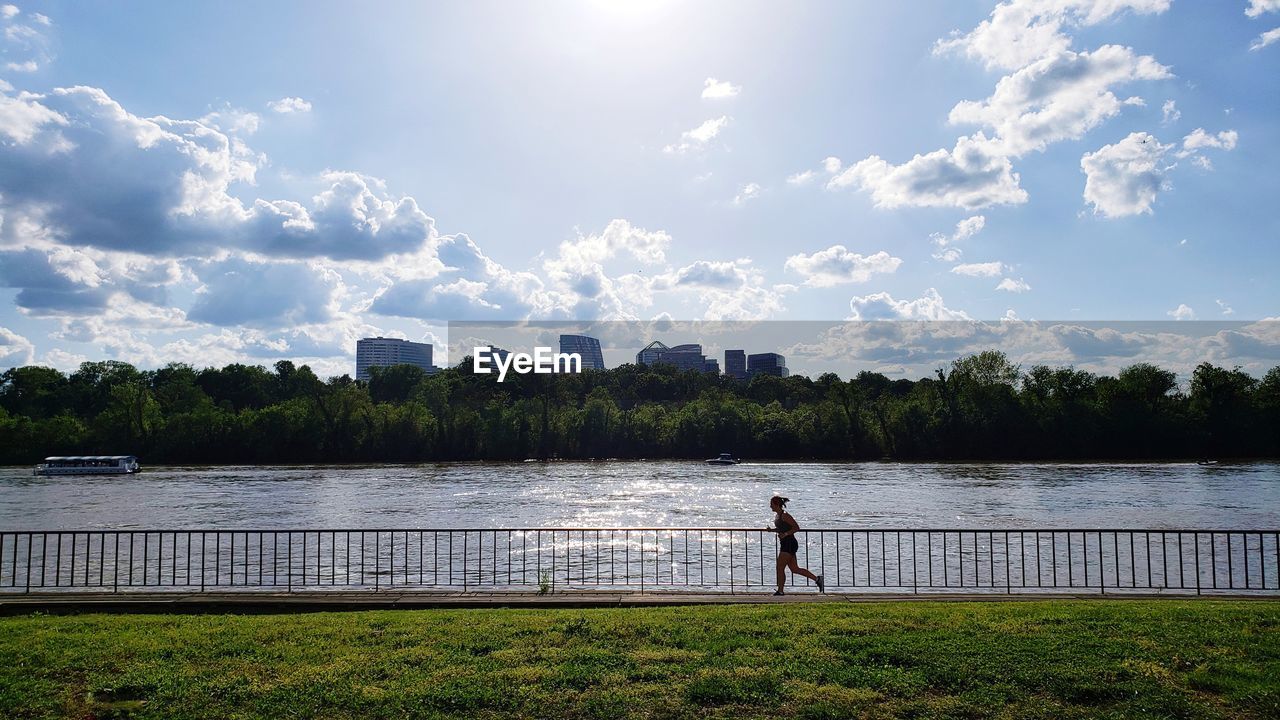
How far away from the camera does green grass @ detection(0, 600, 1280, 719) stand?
815 cm

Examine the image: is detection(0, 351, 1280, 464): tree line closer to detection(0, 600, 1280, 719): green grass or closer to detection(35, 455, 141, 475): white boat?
detection(35, 455, 141, 475): white boat

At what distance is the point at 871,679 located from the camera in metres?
8.69

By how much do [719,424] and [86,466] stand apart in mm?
79851

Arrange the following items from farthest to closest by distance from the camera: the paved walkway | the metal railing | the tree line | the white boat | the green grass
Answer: the tree line
the white boat
the metal railing
the paved walkway
the green grass

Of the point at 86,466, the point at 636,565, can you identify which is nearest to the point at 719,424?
the point at 86,466

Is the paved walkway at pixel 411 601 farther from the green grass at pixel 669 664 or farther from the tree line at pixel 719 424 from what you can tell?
the tree line at pixel 719 424

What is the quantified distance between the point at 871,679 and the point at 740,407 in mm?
125460

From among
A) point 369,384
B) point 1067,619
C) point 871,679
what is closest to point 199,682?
point 871,679

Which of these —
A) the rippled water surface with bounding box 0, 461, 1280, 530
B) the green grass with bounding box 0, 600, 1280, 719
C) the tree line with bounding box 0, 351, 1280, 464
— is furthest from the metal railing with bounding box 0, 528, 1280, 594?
the tree line with bounding box 0, 351, 1280, 464

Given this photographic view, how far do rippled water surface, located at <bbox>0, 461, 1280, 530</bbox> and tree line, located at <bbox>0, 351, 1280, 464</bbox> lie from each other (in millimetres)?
23048

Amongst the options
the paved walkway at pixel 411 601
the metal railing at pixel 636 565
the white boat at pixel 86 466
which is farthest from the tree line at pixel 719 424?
the paved walkway at pixel 411 601

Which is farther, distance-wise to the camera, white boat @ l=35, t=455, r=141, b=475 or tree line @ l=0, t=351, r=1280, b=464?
tree line @ l=0, t=351, r=1280, b=464

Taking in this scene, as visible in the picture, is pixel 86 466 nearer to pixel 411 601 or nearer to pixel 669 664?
pixel 411 601

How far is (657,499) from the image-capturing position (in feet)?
187
